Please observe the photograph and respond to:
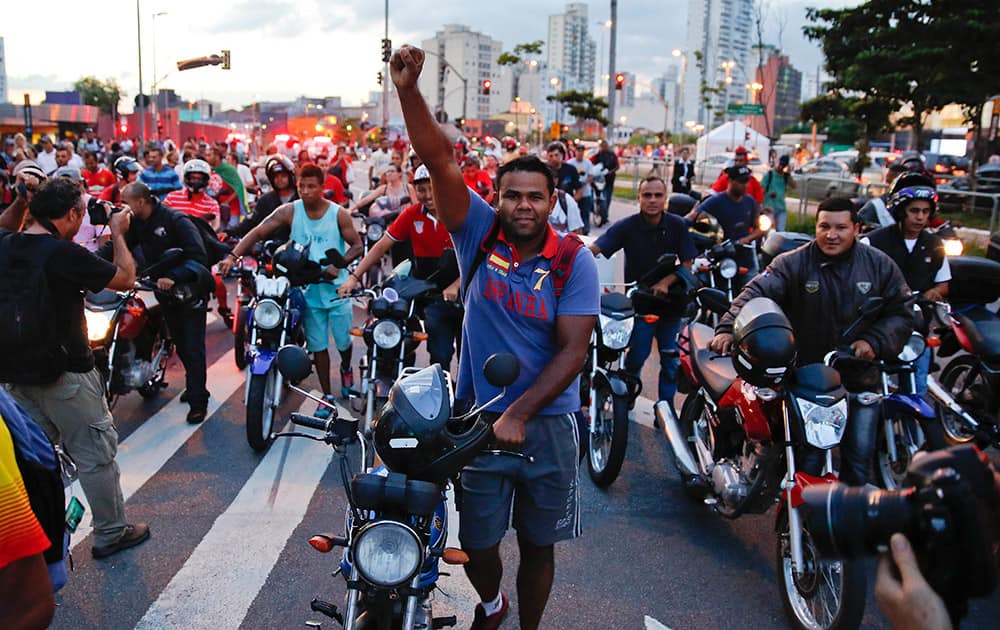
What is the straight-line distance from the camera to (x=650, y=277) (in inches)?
259

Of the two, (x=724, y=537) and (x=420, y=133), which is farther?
(x=724, y=537)

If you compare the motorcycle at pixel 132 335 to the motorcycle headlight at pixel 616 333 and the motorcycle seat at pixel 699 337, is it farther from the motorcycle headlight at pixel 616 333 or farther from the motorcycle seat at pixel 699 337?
→ the motorcycle seat at pixel 699 337

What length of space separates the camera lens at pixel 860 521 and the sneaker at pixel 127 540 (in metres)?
3.89

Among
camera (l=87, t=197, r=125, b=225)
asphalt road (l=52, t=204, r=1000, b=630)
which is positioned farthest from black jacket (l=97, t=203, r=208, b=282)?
camera (l=87, t=197, r=125, b=225)

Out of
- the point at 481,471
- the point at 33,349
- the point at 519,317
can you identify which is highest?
the point at 519,317

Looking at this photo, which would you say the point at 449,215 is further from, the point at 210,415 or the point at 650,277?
the point at 210,415

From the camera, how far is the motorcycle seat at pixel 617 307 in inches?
231

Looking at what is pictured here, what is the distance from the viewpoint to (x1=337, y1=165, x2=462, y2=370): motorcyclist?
6.32 m

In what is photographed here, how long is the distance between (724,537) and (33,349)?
3.75 metres

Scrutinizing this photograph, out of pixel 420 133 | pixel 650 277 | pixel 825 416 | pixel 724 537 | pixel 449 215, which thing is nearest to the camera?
pixel 420 133

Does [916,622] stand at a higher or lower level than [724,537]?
higher

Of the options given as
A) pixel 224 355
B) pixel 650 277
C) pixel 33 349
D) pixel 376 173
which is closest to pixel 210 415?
pixel 224 355

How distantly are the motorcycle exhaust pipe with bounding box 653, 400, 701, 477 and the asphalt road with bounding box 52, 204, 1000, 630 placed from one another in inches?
12.5

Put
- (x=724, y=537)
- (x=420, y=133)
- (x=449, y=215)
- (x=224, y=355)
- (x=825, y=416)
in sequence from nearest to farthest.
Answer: (x=420, y=133)
(x=449, y=215)
(x=825, y=416)
(x=724, y=537)
(x=224, y=355)
